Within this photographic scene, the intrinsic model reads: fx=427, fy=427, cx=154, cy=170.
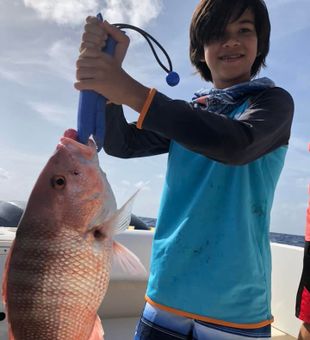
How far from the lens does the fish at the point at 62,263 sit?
134 cm

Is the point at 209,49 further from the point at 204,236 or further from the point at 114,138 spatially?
the point at 204,236

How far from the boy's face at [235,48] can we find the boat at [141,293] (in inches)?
98.3

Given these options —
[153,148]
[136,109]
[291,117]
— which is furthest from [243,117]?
[153,148]

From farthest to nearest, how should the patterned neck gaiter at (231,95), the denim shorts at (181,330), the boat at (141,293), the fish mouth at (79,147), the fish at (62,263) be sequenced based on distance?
the boat at (141,293), the patterned neck gaiter at (231,95), the denim shorts at (181,330), the fish mouth at (79,147), the fish at (62,263)

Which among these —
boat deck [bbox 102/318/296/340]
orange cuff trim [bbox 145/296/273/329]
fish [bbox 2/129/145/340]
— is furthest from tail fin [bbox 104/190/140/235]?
boat deck [bbox 102/318/296/340]

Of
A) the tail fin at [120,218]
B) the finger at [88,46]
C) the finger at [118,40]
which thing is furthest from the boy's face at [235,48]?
the tail fin at [120,218]

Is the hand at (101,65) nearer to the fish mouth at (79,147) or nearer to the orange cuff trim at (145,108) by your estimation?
the orange cuff trim at (145,108)

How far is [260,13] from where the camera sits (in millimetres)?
2123

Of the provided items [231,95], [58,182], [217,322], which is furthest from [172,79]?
[217,322]

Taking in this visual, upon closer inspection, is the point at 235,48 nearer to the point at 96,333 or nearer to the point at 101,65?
the point at 101,65

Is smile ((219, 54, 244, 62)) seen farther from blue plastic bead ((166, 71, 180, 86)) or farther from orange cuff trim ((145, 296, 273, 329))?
orange cuff trim ((145, 296, 273, 329))

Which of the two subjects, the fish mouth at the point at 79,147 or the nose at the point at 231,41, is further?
the nose at the point at 231,41

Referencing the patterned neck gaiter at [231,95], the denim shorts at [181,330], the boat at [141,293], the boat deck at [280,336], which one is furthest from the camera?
the boat deck at [280,336]

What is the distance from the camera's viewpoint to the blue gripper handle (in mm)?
1388
